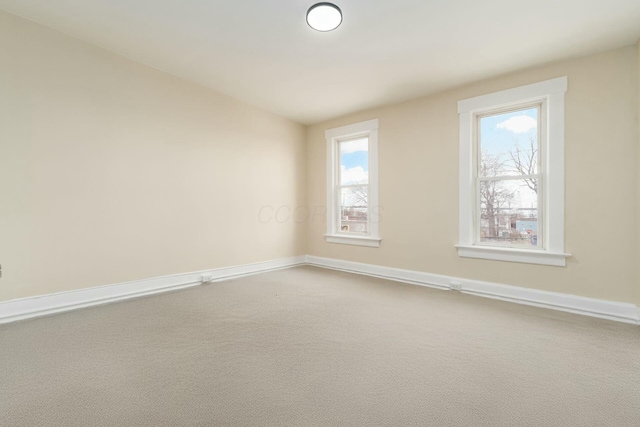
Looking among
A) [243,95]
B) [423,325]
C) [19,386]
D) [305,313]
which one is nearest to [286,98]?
[243,95]

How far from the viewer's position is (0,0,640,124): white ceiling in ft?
7.61

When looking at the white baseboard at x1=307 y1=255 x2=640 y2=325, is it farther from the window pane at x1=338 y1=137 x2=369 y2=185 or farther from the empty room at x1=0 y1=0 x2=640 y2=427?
the window pane at x1=338 y1=137 x2=369 y2=185

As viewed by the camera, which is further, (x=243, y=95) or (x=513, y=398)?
(x=243, y=95)

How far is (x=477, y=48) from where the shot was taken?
9.24ft

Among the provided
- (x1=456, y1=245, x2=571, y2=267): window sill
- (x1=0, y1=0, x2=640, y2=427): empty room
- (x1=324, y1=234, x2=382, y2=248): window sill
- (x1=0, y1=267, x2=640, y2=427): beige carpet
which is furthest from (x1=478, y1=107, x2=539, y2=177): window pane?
(x1=324, y1=234, x2=382, y2=248): window sill

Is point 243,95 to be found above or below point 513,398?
above

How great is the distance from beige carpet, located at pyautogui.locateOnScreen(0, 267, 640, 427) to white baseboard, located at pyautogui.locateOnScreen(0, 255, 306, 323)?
0.15 meters

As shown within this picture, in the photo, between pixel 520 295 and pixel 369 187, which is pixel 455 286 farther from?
pixel 369 187

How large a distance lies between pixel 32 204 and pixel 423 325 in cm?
373

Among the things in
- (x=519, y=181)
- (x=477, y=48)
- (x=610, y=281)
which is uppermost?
(x=477, y=48)

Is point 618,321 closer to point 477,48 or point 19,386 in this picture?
point 477,48

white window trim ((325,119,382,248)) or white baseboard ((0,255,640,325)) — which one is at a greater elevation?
white window trim ((325,119,382,248))

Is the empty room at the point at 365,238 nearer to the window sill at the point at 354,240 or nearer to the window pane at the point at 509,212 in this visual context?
the window pane at the point at 509,212

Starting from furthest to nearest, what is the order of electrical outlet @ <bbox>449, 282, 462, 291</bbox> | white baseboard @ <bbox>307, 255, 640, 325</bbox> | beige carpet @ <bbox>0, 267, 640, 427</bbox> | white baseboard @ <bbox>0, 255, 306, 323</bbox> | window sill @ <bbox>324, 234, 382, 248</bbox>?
window sill @ <bbox>324, 234, 382, 248</bbox>, electrical outlet @ <bbox>449, 282, 462, 291</bbox>, white baseboard @ <bbox>307, 255, 640, 325</bbox>, white baseboard @ <bbox>0, 255, 306, 323</bbox>, beige carpet @ <bbox>0, 267, 640, 427</bbox>
